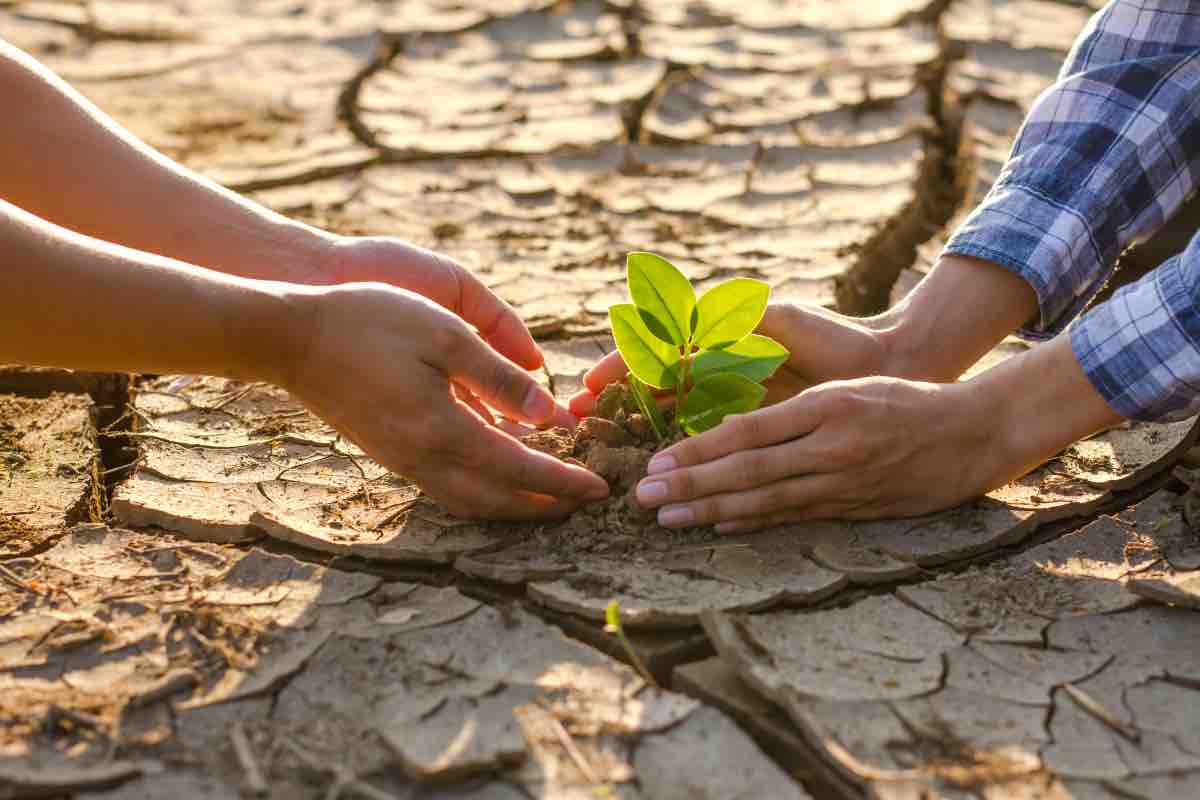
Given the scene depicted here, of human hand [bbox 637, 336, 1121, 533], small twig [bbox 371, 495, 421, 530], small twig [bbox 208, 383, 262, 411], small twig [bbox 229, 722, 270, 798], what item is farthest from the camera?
small twig [bbox 208, 383, 262, 411]

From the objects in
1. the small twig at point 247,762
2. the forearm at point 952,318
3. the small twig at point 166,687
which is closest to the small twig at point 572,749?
the small twig at point 247,762

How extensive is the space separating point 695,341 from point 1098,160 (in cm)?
76

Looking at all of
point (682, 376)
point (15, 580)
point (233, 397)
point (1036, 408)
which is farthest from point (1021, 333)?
point (15, 580)

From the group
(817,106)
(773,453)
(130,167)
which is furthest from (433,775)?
(817,106)

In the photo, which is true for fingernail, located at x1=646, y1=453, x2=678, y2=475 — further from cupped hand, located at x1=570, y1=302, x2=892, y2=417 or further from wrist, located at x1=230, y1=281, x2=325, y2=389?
wrist, located at x1=230, y1=281, x2=325, y2=389

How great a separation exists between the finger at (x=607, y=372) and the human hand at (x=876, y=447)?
23 cm

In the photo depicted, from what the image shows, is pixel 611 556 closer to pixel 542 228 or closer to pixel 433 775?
pixel 433 775

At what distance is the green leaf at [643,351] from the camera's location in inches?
67.7

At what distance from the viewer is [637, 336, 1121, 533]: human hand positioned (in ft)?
5.37

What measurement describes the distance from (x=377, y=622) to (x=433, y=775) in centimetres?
30

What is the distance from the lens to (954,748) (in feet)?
4.39

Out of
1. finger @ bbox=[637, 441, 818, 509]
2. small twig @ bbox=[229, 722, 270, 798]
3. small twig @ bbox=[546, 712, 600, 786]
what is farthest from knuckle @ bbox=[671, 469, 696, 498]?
small twig @ bbox=[229, 722, 270, 798]

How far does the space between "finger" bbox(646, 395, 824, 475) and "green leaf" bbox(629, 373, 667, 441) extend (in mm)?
125

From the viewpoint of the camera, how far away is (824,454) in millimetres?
1634
